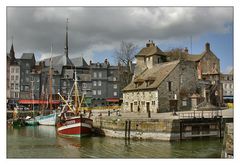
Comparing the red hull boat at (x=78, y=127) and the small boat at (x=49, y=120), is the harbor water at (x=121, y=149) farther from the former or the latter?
the small boat at (x=49, y=120)

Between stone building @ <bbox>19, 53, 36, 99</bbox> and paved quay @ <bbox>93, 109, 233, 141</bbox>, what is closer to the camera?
paved quay @ <bbox>93, 109, 233, 141</bbox>

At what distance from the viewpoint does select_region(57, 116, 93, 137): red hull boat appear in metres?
23.5

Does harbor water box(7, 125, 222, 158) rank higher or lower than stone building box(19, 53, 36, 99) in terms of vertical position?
lower

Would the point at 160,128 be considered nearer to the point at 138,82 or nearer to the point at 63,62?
the point at 138,82

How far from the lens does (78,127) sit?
23.6 meters

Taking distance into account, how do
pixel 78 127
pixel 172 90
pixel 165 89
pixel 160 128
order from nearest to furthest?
pixel 160 128 → pixel 78 127 → pixel 165 89 → pixel 172 90

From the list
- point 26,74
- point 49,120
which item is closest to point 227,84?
point 49,120

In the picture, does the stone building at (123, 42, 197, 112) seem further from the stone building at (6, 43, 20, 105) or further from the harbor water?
the stone building at (6, 43, 20, 105)

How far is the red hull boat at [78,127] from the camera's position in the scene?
23516mm

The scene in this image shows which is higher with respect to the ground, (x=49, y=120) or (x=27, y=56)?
(x=27, y=56)

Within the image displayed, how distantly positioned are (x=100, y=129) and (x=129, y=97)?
29.8 feet

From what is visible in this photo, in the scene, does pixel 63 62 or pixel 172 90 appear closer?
pixel 172 90

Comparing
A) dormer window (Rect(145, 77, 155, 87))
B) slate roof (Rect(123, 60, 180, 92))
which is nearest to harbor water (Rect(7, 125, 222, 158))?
slate roof (Rect(123, 60, 180, 92))
